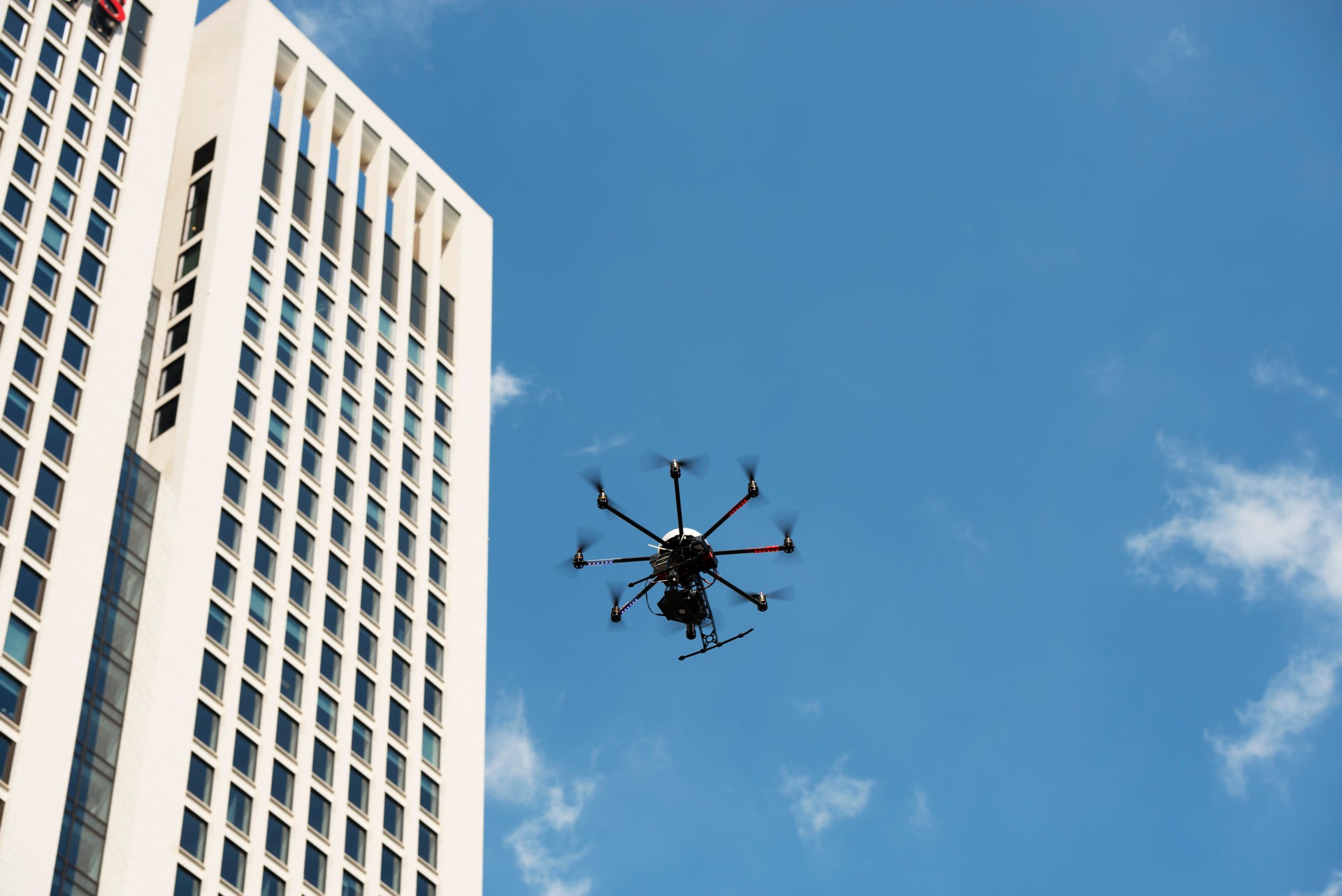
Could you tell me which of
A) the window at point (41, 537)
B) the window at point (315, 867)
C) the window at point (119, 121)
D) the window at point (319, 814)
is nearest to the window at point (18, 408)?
the window at point (41, 537)

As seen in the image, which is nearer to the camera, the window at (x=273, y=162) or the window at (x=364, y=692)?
the window at (x=364, y=692)

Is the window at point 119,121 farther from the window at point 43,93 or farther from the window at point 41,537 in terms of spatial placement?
the window at point 41,537

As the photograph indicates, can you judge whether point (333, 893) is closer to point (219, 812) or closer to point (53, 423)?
point (219, 812)

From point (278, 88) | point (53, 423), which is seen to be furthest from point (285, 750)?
point (278, 88)

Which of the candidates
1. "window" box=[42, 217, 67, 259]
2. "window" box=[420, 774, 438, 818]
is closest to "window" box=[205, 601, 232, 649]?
"window" box=[420, 774, 438, 818]

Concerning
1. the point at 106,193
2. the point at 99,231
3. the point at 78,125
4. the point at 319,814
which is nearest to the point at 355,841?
the point at 319,814
